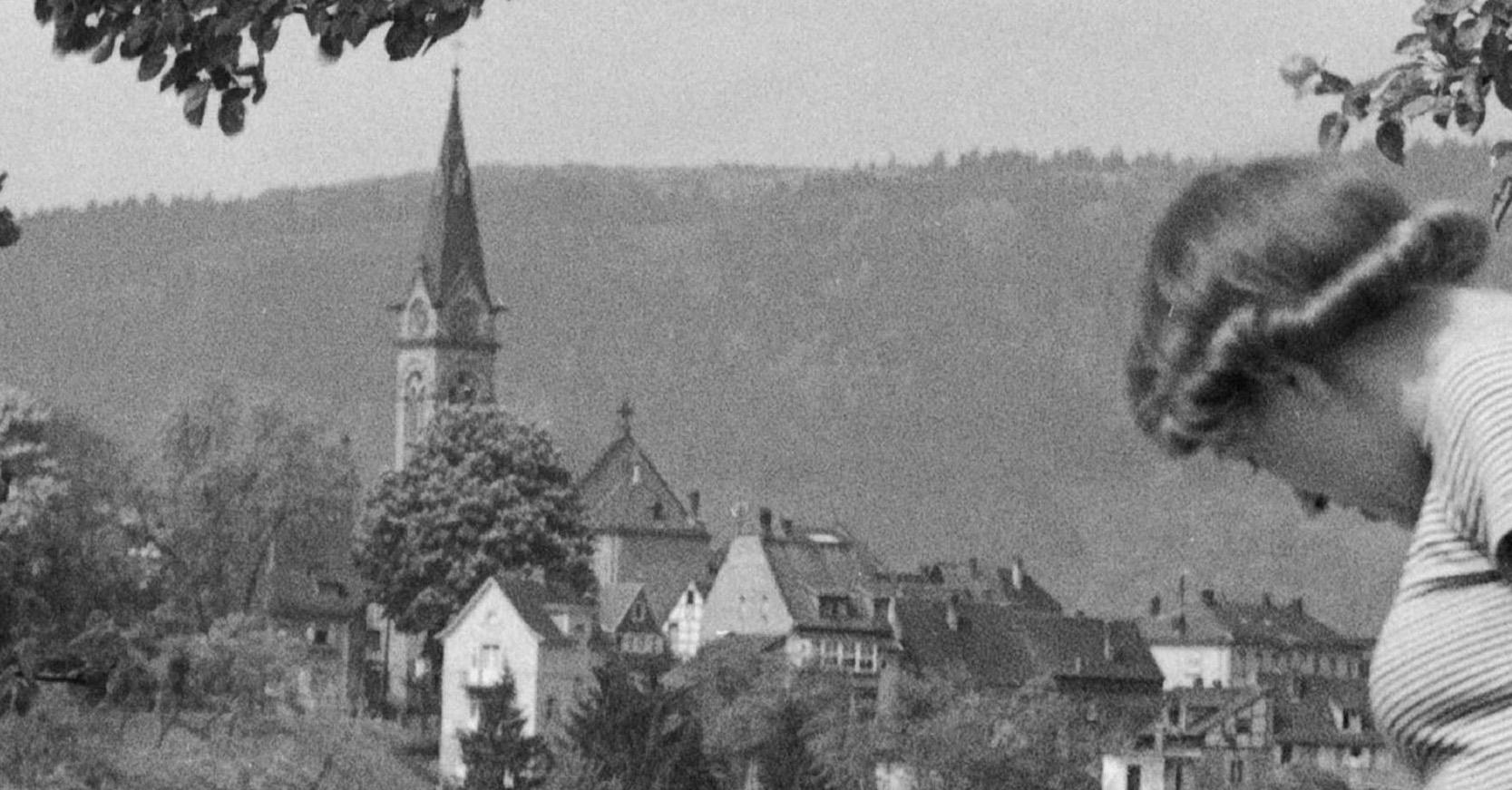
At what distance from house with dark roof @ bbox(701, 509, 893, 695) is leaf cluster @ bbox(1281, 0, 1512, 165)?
113 meters

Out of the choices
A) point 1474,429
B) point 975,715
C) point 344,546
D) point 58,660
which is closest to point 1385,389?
point 1474,429

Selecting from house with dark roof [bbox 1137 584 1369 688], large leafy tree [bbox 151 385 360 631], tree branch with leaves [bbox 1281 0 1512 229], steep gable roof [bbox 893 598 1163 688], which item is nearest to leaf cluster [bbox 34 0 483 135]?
tree branch with leaves [bbox 1281 0 1512 229]

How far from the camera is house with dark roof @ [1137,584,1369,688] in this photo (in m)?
156

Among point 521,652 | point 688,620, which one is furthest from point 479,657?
point 688,620

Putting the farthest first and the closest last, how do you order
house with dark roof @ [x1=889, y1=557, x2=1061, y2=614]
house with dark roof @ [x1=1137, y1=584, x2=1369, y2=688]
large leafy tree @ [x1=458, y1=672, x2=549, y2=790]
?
1. house with dark roof @ [x1=1137, y1=584, x2=1369, y2=688]
2. house with dark roof @ [x1=889, y1=557, x2=1061, y2=614]
3. large leafy tree @ [x1=458, y1=672, x2=549, y2=790]

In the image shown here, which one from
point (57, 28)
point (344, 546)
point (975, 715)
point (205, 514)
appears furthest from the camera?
point (344, 546)

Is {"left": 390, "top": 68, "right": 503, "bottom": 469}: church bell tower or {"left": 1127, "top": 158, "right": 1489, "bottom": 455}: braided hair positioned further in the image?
{"left": 390, "top": 68, "right": 503, "bottom": 469}: church bell tower

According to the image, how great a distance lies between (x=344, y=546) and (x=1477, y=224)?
139m

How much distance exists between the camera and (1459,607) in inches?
178

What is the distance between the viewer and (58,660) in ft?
44.7

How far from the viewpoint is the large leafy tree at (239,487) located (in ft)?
406

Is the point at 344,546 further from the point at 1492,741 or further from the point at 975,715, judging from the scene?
the point at 1492,741

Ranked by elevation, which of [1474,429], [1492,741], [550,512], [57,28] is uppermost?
[550,512]

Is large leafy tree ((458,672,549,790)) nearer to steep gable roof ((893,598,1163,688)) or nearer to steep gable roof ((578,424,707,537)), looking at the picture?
steep gable roof ((893,598,1163,688))
